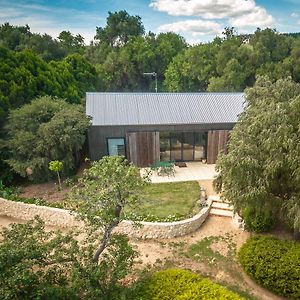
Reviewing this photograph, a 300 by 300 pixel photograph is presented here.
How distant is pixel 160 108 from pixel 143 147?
284cm

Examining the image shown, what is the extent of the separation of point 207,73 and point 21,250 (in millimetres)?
35094

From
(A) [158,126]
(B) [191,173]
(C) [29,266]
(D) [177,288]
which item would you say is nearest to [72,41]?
(A) [158,126]

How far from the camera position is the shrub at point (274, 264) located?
9.22 m

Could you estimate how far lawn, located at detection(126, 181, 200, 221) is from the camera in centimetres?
1323

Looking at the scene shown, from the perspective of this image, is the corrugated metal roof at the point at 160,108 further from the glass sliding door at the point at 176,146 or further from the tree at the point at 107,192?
the tree at the point at 107,192

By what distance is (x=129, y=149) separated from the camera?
1795 centimetres

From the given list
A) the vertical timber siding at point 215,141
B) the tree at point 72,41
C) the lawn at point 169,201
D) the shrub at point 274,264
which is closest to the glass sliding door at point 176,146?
the vertical timber siding at point 215,141

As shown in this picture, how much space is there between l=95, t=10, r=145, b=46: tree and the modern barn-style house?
37159mm

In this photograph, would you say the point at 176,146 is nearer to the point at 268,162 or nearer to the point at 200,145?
the point at 200,145

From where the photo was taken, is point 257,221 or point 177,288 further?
point 257,221

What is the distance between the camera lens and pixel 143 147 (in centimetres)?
→ 1803


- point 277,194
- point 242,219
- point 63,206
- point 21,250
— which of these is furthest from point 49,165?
point 277,194

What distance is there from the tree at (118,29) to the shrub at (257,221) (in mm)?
46813

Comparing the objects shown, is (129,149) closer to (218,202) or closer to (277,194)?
(218,202)
